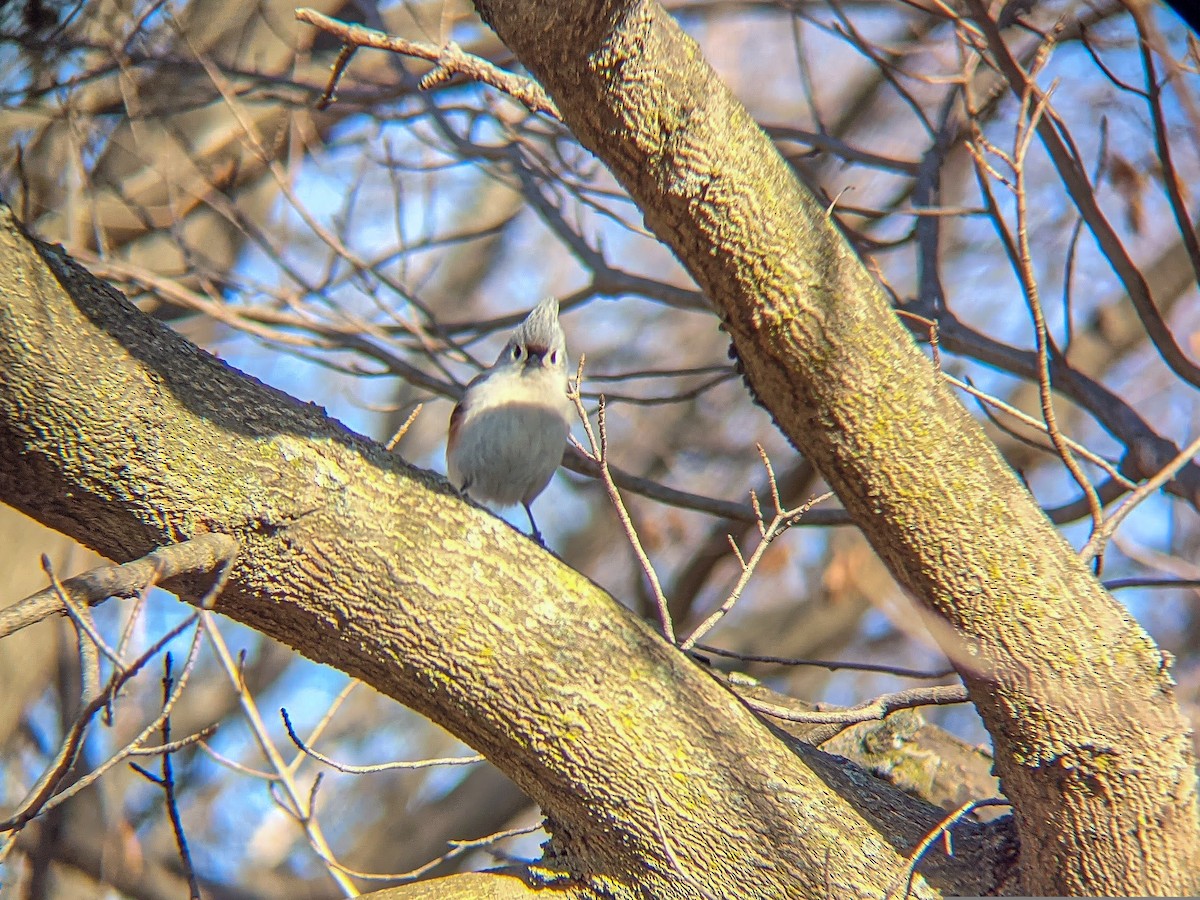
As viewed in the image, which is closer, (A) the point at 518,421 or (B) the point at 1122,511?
(B) the point at 1122,511

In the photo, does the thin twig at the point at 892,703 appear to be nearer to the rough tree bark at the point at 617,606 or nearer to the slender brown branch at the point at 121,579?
the rough tree bark at the point at 617,606

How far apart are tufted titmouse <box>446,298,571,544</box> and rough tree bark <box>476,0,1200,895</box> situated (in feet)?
5.33

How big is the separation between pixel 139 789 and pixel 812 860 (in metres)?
3.97

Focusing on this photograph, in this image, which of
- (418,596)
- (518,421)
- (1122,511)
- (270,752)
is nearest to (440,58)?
(418,596)

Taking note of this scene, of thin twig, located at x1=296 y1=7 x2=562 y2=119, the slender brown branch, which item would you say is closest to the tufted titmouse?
thin twig, located at x1=296 y1=7 x2=562 y2=119

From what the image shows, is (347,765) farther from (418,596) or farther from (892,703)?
(892,703)

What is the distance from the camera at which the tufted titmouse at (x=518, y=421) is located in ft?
10.7

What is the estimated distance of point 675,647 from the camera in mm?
1769

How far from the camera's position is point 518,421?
10.7 ft

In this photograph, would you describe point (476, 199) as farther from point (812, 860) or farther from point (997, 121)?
point (812, 860)

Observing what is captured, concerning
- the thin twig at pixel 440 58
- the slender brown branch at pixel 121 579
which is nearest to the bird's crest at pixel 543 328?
the thin twig at pixel 440 58

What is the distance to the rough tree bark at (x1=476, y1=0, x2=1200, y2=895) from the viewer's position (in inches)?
60.2

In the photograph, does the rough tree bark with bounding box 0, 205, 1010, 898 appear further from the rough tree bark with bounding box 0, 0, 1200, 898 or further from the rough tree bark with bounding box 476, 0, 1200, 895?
the rough tree bark with bounding box 476, 0, 1200, 895

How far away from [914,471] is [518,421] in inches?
70.6
